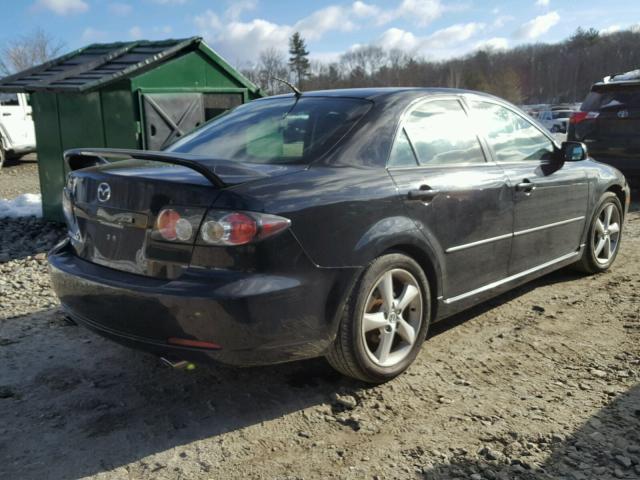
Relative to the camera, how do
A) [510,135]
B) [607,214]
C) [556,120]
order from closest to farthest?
[510,135] < [607,214] < [556,120]

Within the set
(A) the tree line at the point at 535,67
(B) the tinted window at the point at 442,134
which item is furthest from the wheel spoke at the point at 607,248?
(A) the tree line at the point at 535,67

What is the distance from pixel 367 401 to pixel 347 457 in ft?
1.69

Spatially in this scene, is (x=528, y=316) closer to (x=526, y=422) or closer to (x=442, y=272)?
(x=442, y=272)

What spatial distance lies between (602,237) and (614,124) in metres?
4.21

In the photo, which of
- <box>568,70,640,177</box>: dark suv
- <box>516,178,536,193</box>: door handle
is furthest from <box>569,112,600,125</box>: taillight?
<box>516,178,536,193</box>: door handle

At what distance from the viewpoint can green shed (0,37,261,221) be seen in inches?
262

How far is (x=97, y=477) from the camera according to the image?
8.15ft

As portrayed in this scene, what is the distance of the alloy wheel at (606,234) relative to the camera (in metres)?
5.24

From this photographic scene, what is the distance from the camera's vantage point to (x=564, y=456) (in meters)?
2.58

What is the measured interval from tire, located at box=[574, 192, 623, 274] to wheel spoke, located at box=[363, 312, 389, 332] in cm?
273

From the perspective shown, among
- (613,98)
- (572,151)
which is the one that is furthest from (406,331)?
(613,98)

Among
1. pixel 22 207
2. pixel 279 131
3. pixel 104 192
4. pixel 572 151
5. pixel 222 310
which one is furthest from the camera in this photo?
pixel 22 207

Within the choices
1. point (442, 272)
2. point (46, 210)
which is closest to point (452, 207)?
point (442, 272)

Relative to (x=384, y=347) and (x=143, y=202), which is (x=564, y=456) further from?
(x=143, y=202)
